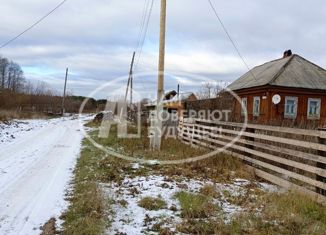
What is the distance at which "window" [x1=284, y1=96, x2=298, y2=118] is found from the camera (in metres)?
23.7

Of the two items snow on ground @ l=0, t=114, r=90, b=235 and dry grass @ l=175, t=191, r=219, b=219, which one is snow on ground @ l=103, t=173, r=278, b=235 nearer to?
dry grass @ l=175, t=191, r=219, b=219

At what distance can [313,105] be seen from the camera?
961 inches

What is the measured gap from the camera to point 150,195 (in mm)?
6469

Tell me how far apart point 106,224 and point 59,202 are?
144 cm

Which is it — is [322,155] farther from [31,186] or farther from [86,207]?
[31,186]

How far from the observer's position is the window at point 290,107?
2372 centimetres

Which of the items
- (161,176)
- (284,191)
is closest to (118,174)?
(161,176)

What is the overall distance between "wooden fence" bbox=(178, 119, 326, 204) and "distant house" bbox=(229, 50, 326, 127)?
9.40 meters

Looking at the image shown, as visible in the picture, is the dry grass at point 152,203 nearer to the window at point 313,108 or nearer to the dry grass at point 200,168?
the dry grass at point 200,168

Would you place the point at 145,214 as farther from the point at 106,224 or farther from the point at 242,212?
the point at 242,212

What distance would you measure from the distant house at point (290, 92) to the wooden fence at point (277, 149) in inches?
370

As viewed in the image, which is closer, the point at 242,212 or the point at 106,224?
the point at 106,224

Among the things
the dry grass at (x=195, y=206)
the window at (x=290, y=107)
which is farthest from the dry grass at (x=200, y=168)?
the window at (x=290, y=107)

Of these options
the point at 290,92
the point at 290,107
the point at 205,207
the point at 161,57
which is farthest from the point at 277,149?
the point at 290,107
